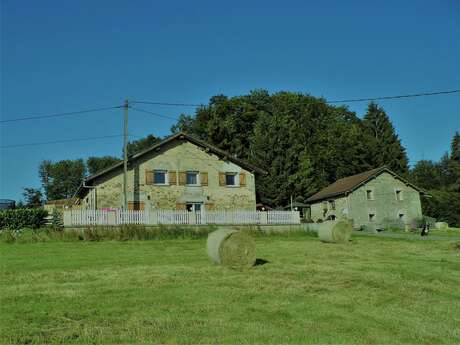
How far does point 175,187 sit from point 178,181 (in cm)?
48

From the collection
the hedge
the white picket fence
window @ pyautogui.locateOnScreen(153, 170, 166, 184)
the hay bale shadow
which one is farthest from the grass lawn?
window @ pyautogui.locateOnScreen(153, 170, 166, 184)

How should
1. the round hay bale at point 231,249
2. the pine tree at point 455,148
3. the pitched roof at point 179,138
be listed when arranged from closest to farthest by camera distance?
the round hay bale at point 231,249 < the pitched roof at point 179,138 < the pine tree at point 455,148

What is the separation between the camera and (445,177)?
75.3 metres

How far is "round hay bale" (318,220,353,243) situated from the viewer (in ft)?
71.8

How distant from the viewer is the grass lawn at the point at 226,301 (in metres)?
6.54

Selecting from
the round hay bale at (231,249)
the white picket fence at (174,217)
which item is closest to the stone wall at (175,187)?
the white picket fence at (174,217)

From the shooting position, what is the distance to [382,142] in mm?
65000

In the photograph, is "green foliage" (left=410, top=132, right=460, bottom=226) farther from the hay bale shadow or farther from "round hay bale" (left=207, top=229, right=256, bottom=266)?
"round hay bale" (left=207, top=229, right=256, bottom=266)

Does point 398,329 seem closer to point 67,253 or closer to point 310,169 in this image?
point 67,253

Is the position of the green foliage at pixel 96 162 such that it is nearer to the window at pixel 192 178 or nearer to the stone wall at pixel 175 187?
the stone wall at pixel 175 187

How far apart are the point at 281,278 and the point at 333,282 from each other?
119 cm

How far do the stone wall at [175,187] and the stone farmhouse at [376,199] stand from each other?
44.9ft

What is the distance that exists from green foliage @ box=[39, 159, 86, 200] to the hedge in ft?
230

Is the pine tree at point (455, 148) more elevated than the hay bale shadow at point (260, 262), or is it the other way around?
the pine tree at point (455, 148)
